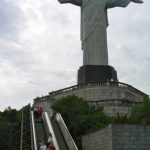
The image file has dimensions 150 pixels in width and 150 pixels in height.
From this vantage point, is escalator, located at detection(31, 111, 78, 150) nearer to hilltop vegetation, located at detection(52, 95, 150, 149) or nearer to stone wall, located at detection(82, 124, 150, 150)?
hilltop vegetation, located at detection(52, 95, 150, 149)

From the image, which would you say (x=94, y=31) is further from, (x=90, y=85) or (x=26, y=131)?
(x=26, y=131)

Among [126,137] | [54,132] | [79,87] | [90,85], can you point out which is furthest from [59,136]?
[79,87]

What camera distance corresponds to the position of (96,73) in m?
43.2

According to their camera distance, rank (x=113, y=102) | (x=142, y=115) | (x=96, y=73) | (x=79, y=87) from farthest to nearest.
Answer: (x=96, y=73) < (x=79, y=87) < (x=113, y=102) < (x=142, y=115)

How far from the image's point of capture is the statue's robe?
45094 millimetres

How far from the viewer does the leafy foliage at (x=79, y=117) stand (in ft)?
90.0

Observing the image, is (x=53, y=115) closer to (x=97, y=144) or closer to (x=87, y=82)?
(x=97, y=144)

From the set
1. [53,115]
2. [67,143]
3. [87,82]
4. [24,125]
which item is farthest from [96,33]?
[67,143]

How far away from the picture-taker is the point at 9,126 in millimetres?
28078

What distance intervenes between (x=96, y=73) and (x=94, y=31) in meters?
4.81

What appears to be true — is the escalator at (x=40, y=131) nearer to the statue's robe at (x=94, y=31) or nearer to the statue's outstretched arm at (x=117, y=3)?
the statue's robe at (x=94, y=31)

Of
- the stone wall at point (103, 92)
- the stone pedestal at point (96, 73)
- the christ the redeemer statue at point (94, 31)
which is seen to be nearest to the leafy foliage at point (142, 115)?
the stone wall at point (103, 92)

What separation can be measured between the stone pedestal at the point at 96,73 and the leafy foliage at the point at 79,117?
11505 mm

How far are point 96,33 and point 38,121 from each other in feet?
61.2
